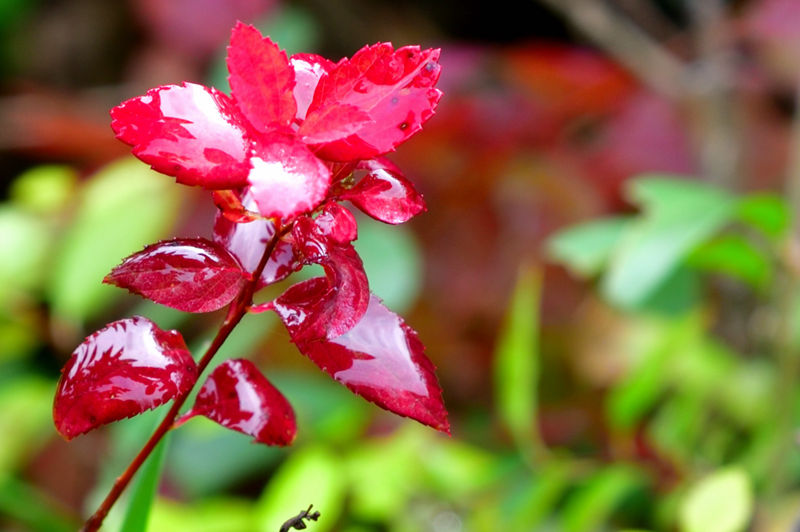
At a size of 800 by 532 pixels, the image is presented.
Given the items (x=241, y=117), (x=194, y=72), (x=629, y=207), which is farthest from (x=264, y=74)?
(x=194, y=72)

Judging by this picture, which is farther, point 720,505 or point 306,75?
point 720,505

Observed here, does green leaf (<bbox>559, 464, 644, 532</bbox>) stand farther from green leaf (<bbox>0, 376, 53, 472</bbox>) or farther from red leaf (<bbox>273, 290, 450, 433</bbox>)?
green leaf (<bbox>0, 376, 53, 472</bbox>)

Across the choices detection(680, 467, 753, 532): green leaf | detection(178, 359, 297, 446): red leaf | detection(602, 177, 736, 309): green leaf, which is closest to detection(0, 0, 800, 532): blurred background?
detection(602, 177, 736, 309): green leaf

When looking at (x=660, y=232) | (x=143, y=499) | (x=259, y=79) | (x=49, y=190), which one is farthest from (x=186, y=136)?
(x=49, y=190)

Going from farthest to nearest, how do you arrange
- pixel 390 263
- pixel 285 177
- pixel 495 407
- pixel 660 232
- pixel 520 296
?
pixel 495 407 → pixel 390 263 → pixel 520 296 → pixel 660 232 → pixel 285 177

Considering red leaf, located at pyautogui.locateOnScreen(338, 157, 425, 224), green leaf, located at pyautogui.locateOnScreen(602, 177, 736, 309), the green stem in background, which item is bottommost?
the green stem in background

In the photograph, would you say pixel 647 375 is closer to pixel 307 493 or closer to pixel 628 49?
pixel 307 493
